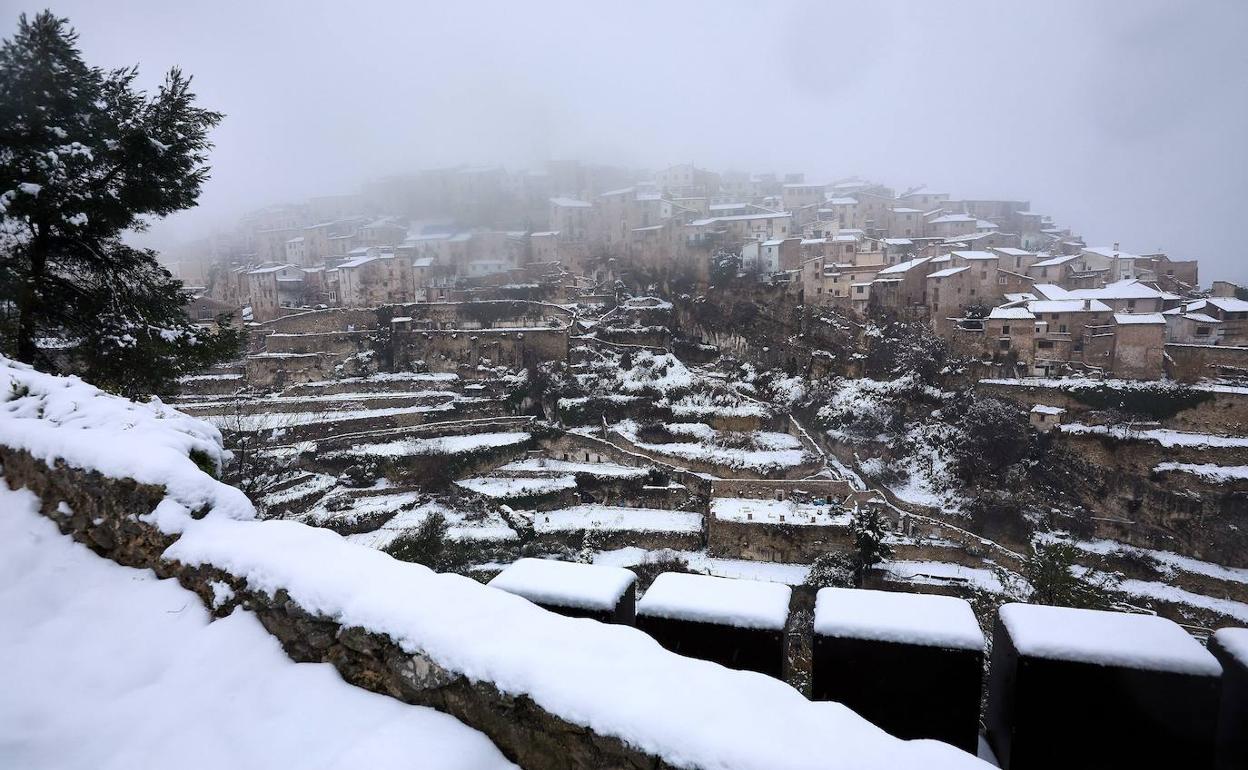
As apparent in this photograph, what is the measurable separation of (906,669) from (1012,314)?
24686 millimetres

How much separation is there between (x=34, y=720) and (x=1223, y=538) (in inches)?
919

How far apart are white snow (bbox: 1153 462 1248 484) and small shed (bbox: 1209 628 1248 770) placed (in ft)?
67.5

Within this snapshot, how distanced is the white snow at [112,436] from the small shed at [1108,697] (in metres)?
3.65

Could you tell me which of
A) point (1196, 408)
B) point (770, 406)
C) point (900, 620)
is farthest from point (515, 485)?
point (1196, 408)

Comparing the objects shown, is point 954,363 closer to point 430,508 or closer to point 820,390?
point 820,390

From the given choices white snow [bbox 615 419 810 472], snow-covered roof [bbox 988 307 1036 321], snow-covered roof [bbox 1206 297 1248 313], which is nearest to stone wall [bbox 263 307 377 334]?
white snow [bbox 615 419 810 472]

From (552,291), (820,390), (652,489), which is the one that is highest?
(552,291)

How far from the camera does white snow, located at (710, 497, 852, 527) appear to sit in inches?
716

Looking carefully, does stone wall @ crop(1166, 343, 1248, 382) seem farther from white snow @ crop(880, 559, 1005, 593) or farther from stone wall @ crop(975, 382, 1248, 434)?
white snow @ crop(880, 559, 1005, 593)

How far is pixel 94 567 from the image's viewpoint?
3.18 metres

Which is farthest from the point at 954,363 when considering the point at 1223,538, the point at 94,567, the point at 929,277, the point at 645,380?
the point at 94,567

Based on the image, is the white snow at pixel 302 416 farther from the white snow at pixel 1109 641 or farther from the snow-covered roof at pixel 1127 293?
the snow-covered roof at pixel 1127 293

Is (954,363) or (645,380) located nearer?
(954,363)

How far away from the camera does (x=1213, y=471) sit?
17.2 meters
